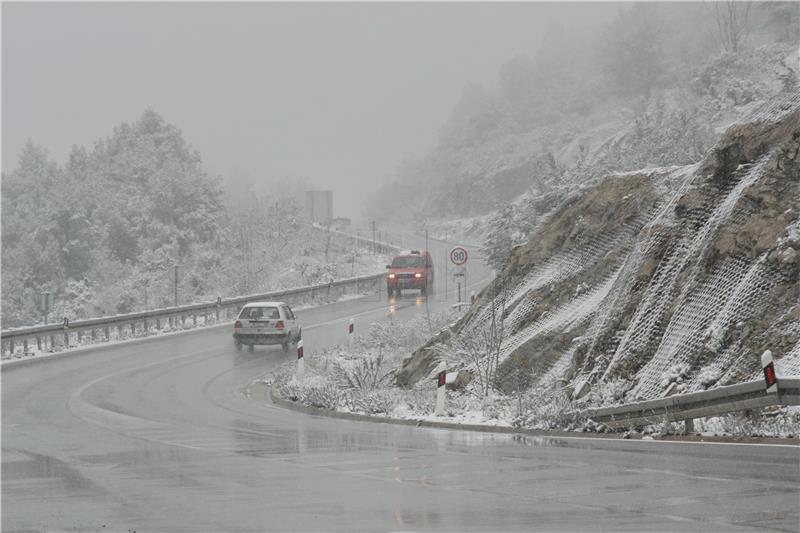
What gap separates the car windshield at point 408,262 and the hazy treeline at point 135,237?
11.1 metres

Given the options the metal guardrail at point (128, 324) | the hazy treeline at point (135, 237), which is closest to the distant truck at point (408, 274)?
the metal guardrail at point (128, 324)

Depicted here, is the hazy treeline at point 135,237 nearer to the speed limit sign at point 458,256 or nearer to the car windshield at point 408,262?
the car windshield at point 408,262

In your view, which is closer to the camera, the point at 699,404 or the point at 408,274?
the point at 699,404

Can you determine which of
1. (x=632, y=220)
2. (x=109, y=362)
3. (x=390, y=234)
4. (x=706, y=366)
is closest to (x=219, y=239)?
(x=390, y=234)

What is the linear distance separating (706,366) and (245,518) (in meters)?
8.37

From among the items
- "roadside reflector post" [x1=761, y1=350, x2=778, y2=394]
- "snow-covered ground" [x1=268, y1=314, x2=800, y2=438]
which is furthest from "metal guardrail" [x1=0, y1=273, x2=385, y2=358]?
"roadside reflector post" [x1=761, y1=350, x2=778, y2=394]

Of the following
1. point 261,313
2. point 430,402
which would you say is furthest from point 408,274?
point 430,402

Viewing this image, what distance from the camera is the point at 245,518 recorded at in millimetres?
8461

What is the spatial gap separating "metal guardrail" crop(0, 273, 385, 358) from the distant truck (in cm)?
352

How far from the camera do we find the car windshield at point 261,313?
33.9m

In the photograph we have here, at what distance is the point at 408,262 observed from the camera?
53000mm

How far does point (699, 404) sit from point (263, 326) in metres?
22.0

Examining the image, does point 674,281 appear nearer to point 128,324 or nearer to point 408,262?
point 128,324

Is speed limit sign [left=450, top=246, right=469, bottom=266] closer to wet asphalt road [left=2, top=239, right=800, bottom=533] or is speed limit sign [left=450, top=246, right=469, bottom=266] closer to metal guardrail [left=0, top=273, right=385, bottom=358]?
metal guardrail [left=0, top=273, right=385, bottom=358]
